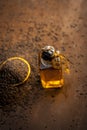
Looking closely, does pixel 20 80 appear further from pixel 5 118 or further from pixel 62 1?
pixel 62 1

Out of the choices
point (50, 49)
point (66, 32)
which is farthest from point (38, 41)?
point (50, 49)

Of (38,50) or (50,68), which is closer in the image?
(50,68)

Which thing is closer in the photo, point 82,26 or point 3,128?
point 3,128

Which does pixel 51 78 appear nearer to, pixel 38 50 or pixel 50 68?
pixel 50 68

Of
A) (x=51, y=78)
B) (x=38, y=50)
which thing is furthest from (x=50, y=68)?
(x=38, y=50)
